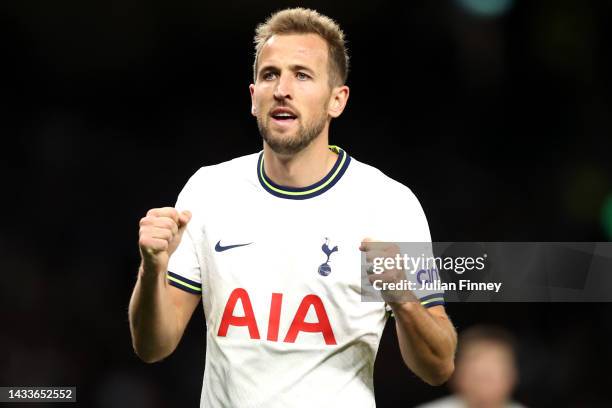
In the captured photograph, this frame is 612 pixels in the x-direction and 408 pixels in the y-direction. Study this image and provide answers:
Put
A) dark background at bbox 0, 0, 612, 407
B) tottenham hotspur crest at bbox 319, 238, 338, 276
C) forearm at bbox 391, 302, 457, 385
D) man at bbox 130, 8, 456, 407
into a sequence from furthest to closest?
dark background at bbox 0, 0, 612, 407
tottenham hotspur crest at bbox 319, 238, 338, 276
man at bbox 130, 8, 456, 407
forearm at bbox 391, 302, 457, 385

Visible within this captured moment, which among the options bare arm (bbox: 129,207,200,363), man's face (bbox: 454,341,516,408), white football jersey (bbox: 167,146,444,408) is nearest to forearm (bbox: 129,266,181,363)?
bare arm (bbox: 129,207,200,363)

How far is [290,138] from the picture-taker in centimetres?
314

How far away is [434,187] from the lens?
6938mm

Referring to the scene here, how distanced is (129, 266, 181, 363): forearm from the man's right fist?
0.06 meters

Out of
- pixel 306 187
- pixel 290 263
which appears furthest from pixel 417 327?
pixel 306 187

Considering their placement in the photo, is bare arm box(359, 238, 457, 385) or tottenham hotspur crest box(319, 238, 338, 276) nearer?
bare arm box(359, 238, 457, 385)

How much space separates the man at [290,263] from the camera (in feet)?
9.75

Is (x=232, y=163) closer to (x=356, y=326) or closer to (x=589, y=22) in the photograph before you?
(x=356, y=326)

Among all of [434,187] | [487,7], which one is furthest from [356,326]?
[487,7]

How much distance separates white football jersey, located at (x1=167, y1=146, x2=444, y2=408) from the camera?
118 inches

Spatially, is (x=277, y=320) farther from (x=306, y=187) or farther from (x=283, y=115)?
(x=283, y=115)

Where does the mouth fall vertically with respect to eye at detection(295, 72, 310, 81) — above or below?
below

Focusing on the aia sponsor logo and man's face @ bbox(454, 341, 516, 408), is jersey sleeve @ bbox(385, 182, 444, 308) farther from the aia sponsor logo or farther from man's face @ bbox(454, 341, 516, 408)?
man's face @ bbox(454, 341, 516, 408)

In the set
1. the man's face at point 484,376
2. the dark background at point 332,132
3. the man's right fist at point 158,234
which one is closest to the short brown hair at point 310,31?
the man's right fist at point 158,234
